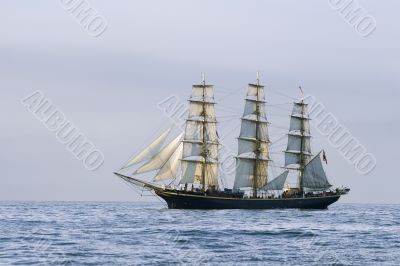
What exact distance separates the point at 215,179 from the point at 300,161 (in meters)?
19.4

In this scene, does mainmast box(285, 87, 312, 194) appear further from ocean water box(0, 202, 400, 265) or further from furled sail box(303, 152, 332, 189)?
ocean water box(0, 202, 400, 265)

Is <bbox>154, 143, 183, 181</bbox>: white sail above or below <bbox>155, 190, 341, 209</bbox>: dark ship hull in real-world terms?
above

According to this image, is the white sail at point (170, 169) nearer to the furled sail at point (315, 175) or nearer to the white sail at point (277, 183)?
the white sail at point (277, 183)

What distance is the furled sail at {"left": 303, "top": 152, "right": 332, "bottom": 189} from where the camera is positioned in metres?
125

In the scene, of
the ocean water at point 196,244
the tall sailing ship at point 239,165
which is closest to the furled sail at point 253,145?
the tall sailing ship at point 239,165

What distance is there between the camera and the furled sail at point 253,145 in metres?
121

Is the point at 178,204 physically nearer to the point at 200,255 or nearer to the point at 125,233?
the point at 125,233

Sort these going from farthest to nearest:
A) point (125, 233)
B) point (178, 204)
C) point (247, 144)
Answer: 1. point (247, 144)
2. point (178, 204)
3. point (125, 233)

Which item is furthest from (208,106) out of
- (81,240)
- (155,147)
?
(81,240)

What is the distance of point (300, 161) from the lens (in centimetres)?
12781

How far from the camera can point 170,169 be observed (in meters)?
103

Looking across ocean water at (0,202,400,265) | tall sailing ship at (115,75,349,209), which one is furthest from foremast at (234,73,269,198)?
ocean water at (0,202,400,265)

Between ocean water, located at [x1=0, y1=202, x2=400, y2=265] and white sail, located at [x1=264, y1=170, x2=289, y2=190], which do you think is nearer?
ocean water, located at [x1=0, y1=202, x2=400, y2=265]

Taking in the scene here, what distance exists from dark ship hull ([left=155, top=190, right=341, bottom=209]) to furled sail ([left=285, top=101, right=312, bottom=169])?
25.4ft
